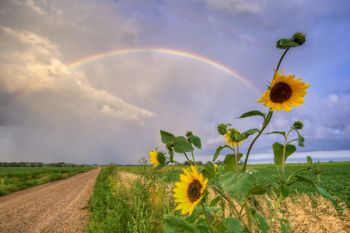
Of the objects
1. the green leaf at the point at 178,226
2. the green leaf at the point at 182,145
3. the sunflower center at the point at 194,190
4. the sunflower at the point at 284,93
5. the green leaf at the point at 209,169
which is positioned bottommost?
the green leaf at the point at 178,226

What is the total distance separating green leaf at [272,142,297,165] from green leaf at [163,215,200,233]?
0.55m

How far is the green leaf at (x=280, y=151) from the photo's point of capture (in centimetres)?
179

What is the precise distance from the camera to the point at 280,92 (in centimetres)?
149

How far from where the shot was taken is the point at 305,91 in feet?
4.94

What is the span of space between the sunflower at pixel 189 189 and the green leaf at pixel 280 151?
0.43 m

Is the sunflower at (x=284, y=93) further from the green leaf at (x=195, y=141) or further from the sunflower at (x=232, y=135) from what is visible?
the green leaf at (x=195, y=141)

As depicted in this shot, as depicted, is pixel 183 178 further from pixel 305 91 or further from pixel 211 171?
pixel 305 91

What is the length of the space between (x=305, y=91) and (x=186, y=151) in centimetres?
61

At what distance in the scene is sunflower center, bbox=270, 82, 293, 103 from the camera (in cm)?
147

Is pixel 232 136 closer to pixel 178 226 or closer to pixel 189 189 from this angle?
pixel 189 189

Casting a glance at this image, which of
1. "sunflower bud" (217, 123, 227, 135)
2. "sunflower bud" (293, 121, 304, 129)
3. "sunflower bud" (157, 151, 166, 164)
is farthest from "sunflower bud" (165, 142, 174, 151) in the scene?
"sunflower bud" (293, 121, 304, 129)

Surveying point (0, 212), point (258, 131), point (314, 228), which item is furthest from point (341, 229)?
point (0, 212)

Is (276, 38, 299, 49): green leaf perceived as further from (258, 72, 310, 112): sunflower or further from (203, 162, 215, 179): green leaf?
(203, 162, 215, 179): green leaf

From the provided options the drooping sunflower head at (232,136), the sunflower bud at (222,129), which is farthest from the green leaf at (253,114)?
the sunflower bud at (222,129)
